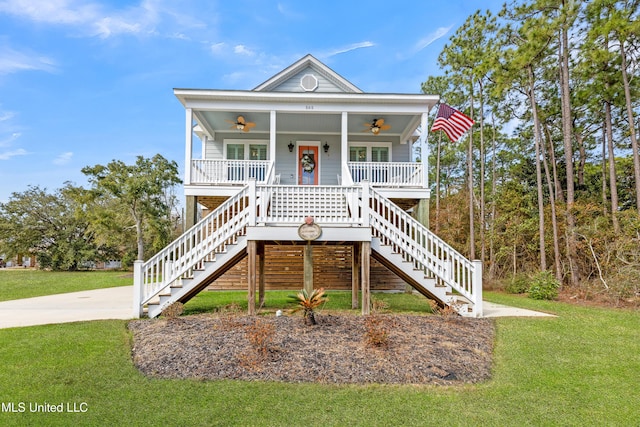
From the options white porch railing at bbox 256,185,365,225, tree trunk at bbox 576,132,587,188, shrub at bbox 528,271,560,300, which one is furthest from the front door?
tree trunk at bbox 576,132,587,188

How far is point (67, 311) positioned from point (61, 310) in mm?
305

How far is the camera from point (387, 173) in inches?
442

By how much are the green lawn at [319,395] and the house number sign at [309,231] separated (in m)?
3.38

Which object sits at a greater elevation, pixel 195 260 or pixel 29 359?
pixel 195 260

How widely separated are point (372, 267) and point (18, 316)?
960 centimetres

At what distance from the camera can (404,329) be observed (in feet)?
19.0

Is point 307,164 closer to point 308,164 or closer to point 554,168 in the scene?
point 308,164

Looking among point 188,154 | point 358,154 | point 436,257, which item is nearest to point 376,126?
point 358,154

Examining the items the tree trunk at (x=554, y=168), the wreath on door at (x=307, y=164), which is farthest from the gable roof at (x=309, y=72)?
the tree trunk at (x=554, y=168)

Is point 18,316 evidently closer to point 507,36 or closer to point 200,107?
point 200,107

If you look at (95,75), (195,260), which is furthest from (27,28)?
(195,260)

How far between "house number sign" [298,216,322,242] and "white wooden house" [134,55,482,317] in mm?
21

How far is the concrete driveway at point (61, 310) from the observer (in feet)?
22.1

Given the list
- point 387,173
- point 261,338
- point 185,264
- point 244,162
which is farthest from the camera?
point 387,173
